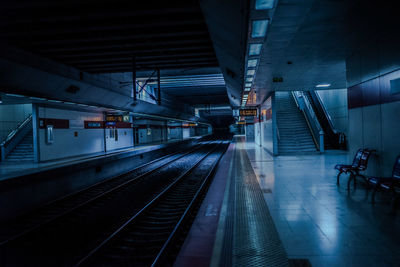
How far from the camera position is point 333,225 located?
12.8ft

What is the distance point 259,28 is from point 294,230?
137 inches

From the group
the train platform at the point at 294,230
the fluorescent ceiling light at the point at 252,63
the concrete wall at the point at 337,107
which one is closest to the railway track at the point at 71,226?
the train platform at the point at 294,230

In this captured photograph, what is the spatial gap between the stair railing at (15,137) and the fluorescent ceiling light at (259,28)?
15.1 m

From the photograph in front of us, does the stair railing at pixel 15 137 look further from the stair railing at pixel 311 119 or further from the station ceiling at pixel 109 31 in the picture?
the stair railing at pixel 311 119

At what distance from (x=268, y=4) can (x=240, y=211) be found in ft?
12.4

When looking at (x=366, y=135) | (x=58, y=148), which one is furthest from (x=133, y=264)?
(x=58, y=148)

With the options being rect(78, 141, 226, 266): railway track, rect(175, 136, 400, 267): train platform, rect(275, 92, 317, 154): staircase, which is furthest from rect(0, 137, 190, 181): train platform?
rect(275, 92, 317, 154): staircase

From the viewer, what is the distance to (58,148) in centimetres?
1243

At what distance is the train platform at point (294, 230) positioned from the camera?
299cm

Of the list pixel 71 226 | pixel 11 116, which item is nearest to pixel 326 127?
pixel 71 226

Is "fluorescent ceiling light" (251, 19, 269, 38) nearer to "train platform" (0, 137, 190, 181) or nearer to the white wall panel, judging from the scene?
"train platform" (0, 137, 190, 181)

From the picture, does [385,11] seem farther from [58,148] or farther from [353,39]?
[58,148]

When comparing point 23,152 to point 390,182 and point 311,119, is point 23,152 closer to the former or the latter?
point 390,182

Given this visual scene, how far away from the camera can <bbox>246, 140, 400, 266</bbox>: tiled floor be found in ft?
9.79
